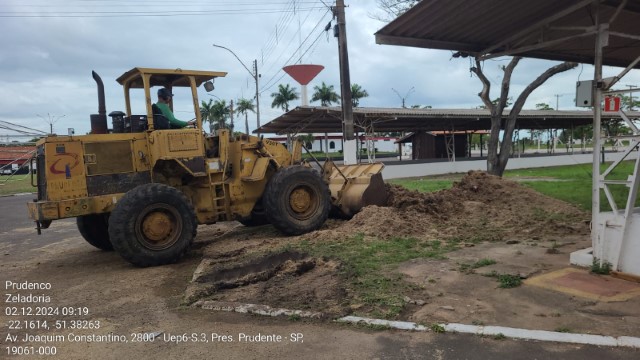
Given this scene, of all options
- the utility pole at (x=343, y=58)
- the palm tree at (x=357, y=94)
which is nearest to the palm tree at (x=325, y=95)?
the palm tree at (x=357, y=94)

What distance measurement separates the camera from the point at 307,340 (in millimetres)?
4371

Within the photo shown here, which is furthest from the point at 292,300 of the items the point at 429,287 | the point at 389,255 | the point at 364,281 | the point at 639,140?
the point at 639,140

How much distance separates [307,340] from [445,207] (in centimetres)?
655

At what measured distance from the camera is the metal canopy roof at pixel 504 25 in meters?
6.73

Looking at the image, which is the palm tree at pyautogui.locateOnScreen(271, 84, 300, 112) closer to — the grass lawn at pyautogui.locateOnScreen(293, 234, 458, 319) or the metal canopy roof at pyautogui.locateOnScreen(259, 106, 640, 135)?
the metal canopy roof at pyautogui.locateOnScreen(259, 106, 640, 135)

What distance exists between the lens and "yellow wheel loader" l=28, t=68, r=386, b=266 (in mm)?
7027

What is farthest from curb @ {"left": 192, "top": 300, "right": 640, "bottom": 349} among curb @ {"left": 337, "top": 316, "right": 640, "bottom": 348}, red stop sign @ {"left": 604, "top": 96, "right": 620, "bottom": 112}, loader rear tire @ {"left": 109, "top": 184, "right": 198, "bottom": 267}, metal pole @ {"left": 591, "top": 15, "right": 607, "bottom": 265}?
red stop sign @ {"left": 604, "top": 96, "right": 620, "bottom": 112}

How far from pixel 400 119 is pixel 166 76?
1970cm

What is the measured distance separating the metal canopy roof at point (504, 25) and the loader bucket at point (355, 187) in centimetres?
310

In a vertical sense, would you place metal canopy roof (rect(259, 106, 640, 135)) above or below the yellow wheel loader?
above

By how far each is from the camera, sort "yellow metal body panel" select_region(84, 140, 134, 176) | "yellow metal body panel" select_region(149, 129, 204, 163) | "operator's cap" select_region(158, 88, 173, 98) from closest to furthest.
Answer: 1. "yellow metal body panel" select_region(84, 140, 134, 176)
2. "yellow metal body panel" select_region(149, 129, 204, 163)
3. "operator's cap" select_region(158, 88, 173, 98)

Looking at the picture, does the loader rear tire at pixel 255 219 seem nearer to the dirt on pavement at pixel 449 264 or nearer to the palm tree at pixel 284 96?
the dirt on pavement at pixel 449 264

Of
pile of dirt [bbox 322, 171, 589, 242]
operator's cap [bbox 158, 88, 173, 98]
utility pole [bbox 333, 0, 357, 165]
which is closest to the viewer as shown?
operator's cap [bbox 158, 88, 173, 98]

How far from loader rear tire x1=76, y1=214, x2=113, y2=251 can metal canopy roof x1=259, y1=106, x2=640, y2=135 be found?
49.7 ft
